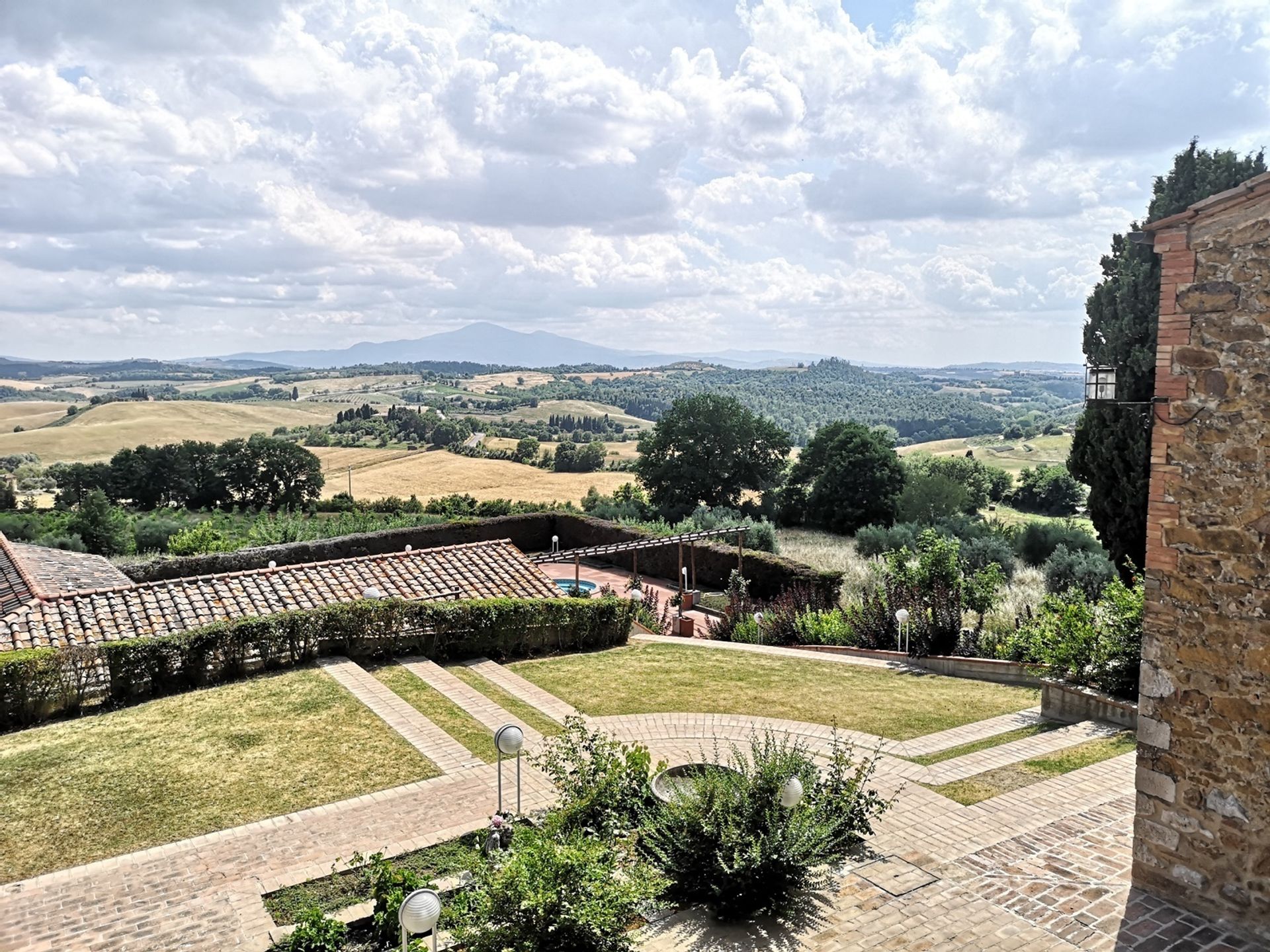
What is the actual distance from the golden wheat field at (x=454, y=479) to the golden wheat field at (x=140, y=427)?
2359 centimetres

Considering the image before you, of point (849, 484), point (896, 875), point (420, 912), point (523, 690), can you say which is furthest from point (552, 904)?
point (849, 484)

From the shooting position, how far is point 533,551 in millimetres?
35688

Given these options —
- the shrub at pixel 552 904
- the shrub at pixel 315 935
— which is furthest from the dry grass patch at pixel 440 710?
the shrub at pixel 552 904

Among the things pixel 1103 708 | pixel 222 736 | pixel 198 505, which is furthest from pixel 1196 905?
pixel 198 505

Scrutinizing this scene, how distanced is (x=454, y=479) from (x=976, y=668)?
169 feet

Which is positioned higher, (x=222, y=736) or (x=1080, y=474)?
(x=1080, y=474)

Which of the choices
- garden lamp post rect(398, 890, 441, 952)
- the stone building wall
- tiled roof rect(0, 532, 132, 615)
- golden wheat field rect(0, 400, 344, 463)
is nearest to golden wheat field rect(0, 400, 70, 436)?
golden wheat field rect(0, 400, 344, 463)

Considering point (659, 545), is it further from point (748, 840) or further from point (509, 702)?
point (748, 840)

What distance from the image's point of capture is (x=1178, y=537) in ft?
22.1

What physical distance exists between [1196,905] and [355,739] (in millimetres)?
9032

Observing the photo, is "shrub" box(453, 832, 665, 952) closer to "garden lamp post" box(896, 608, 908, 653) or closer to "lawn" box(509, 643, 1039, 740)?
"lawn" box(509, 643, 1039, 740)

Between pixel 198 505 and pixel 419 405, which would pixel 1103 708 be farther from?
pixel 419 405

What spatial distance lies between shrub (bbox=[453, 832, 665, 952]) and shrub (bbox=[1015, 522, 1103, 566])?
25.5m

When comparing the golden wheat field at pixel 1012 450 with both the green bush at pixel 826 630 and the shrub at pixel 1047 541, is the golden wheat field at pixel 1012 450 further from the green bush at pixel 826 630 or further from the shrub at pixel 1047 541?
the green bush at pixel 826 630
